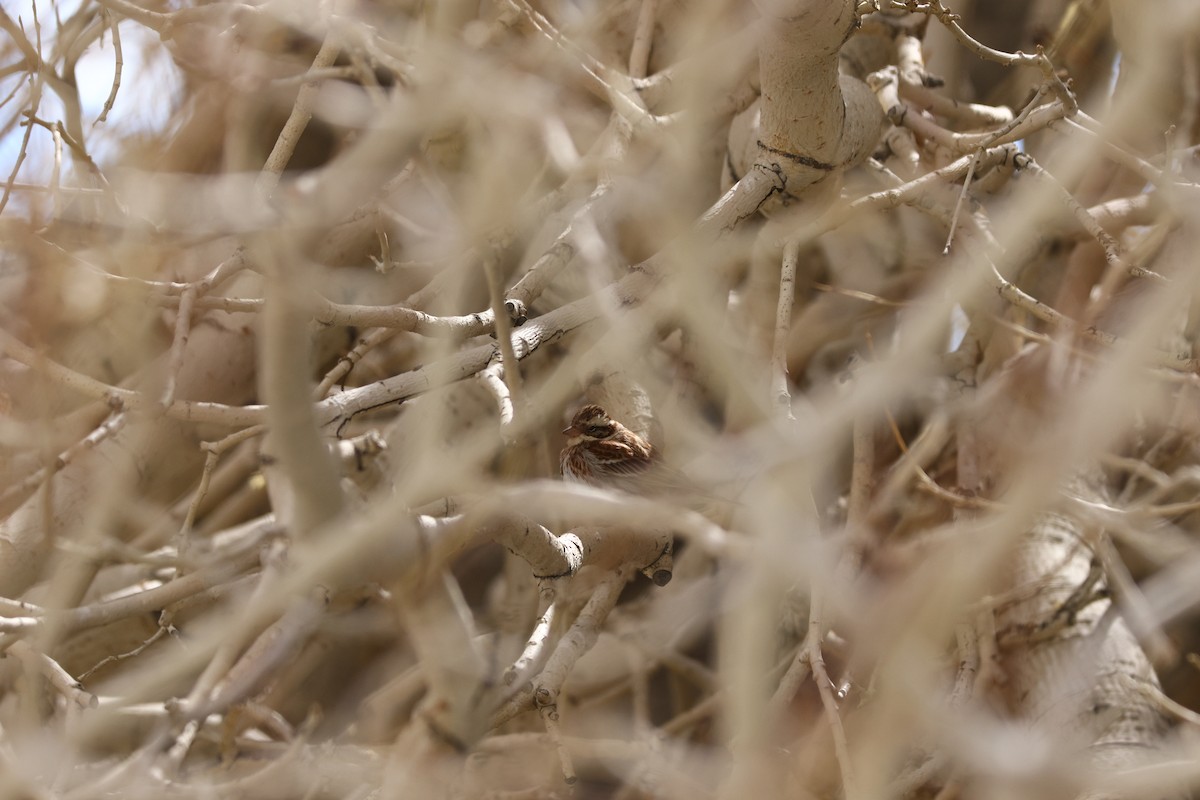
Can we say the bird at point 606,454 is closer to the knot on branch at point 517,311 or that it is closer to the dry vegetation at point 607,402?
the dry vegetation at point 607,402

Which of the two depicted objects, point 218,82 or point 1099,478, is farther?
point 1099,478

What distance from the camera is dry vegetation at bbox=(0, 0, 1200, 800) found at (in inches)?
57.4

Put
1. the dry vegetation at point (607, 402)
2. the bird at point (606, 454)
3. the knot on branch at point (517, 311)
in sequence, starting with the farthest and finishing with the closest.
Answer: the bird at point (606, 454), the knot on branch at point (517, 311), the dry vegetation at point (607, 402)

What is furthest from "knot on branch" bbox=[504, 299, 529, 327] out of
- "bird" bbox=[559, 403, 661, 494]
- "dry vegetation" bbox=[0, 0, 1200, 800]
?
"bird" bbox=[559, 403, 661, 494]

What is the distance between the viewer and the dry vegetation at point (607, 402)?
1.46 metres

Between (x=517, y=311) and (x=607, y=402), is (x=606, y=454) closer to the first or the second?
(x=607, y=402)

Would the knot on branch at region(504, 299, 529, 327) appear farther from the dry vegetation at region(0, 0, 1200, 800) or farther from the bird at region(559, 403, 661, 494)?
the bird at region(559, 403, 661, 494)

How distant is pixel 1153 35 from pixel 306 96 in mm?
1898

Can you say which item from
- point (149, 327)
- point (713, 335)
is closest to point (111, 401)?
point (149, 327)

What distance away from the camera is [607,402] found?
3.49 meters

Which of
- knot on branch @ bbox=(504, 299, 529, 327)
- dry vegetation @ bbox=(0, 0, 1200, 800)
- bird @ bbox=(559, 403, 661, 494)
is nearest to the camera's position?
dry vegetation @ bbox=(0, 0, 1200, 800)

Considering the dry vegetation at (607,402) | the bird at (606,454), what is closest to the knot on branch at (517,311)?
the dry vegetation at (607,402)

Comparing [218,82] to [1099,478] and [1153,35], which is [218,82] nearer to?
[1153,35]

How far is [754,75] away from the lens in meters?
3.72
